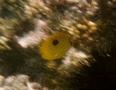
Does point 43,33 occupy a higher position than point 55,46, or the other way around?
point 43,33

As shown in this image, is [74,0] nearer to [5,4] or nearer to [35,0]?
[35,0]

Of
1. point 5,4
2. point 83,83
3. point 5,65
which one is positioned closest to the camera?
point 83,83

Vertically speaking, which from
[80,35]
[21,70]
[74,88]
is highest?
A: [80,35]

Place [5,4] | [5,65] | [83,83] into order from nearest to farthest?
[83,83]
[5,65]
[5,4]

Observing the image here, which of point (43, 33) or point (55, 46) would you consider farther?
point (43, 33)

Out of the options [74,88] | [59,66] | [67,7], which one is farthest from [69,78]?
[67,7]

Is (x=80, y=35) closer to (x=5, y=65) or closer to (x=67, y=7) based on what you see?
(x=67, y=7)

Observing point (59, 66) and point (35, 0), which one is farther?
point (35, 0)

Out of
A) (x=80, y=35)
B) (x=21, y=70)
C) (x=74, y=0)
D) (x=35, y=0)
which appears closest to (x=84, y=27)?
(x=80, y=35)

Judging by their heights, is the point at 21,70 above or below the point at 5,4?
below
